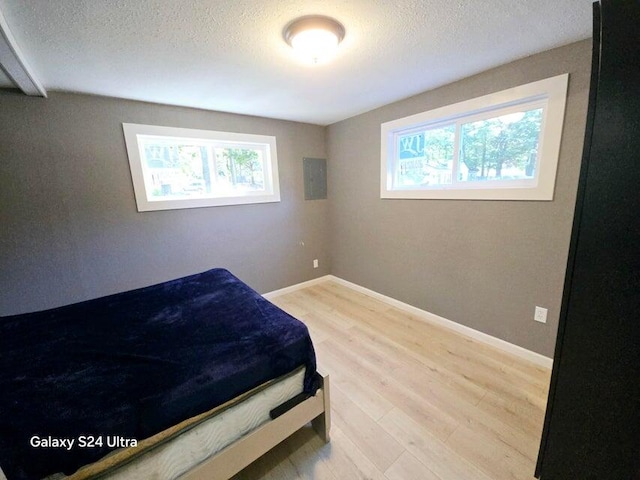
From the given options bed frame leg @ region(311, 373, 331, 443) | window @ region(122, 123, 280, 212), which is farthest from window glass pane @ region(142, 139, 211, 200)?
bed frame leg @ region(311, 373, 331, 443)

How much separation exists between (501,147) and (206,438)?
8.85 ft

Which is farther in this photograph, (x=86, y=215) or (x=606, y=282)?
(x=86, y=215)

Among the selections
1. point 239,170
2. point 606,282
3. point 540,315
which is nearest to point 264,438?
point 606,282

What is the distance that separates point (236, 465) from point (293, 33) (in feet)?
7.07

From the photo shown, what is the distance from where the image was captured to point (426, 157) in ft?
8.23

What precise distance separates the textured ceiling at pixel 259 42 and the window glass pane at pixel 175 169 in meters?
0.48

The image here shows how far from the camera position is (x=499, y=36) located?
147 centimetres

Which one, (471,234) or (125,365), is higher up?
(471,234)

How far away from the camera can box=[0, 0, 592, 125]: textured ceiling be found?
3.91 feet

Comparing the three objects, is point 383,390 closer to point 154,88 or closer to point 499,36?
point 499,36

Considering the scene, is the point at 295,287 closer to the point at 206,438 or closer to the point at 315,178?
the point at 315,178

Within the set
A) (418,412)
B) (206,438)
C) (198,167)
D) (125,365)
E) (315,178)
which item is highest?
(198,167)

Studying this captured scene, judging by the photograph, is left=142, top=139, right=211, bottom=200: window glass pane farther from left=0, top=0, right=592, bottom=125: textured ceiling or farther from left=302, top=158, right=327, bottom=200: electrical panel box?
left=302, top=158, right=327, bottom=200: electrical panel box

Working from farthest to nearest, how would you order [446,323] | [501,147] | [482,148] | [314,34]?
[446,323] < [482,148] < [501,147] < [314,34]
